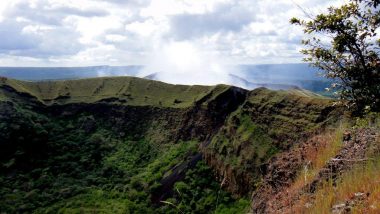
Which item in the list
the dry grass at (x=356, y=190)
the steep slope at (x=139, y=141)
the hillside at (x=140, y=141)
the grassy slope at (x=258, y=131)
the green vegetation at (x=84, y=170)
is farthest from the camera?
the green vegetation at (x=84, y=170)

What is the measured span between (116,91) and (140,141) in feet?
71.1

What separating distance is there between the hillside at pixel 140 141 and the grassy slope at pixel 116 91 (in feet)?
0.93

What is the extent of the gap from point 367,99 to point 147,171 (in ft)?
222

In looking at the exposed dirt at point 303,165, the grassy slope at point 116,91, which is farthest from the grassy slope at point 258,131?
the exposed dirt at point 303,165

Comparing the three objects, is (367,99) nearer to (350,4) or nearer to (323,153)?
(323,153)

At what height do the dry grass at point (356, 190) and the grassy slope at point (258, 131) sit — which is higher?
the dry grass at point (356, 190)

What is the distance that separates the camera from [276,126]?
5956 centimetres

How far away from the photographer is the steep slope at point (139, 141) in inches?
2295

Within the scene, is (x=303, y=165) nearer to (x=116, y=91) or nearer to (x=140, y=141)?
(x=140, y=141)

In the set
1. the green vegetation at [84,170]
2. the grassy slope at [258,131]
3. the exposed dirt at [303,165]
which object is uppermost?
the exposed dirt at [303,165]

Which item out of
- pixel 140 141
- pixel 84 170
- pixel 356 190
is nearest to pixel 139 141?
pixel 140 141

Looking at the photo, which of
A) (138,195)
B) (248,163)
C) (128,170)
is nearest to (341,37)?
(248,163)

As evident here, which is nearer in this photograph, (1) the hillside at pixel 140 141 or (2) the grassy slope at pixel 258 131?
(2) the grassy slope at pixel 258 131

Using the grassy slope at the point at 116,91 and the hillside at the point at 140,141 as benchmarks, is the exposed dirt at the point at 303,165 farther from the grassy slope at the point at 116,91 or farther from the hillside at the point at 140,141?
the grassy slope at the point at 116,91
